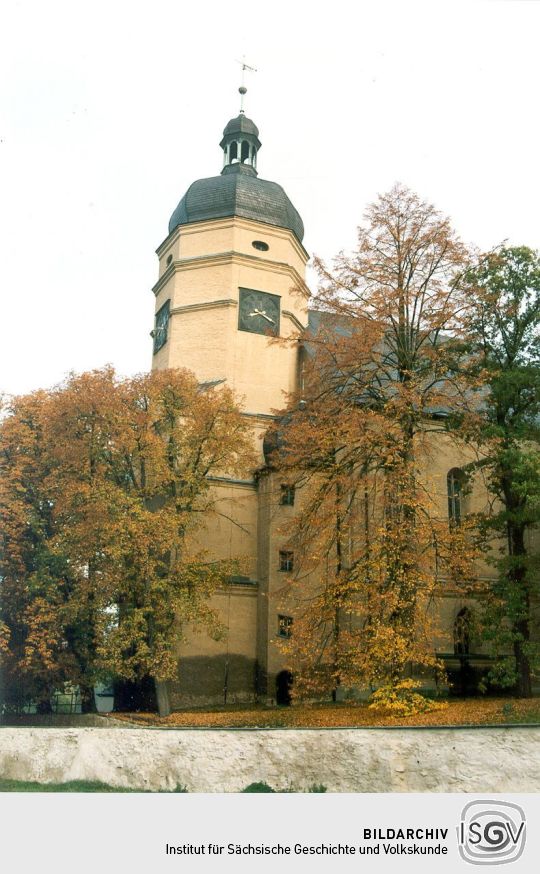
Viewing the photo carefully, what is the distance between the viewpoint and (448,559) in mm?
19672

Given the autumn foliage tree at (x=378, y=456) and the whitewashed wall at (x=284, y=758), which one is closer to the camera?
the whitewashed wall at (x=284, y=758)

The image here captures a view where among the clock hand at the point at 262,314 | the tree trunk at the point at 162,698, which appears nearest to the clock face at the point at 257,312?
the clock hand at the point at 262,314

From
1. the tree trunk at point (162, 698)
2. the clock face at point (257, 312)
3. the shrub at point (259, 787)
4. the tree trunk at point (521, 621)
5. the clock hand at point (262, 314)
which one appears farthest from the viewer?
Answer: the clock hand at point (262, 314)

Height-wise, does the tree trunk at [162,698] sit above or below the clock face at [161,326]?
below

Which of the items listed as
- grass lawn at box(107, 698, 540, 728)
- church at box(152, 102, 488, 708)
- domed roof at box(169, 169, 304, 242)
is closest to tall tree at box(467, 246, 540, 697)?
grass lawn at box(107, 698, 540, 728)

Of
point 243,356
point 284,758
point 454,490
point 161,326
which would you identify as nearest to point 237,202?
point 161,326

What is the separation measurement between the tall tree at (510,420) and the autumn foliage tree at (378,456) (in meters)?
0.98

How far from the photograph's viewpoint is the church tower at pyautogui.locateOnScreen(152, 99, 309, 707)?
91.7 ft

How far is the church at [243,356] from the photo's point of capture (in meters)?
27.2

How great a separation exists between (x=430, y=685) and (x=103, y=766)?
1214 cm

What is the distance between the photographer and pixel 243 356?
3059cm

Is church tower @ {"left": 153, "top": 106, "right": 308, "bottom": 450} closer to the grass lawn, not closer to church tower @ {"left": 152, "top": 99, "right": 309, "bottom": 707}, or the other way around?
church tower @ {"left": 152, "top": 99, "right": 309, "bottom": 707}

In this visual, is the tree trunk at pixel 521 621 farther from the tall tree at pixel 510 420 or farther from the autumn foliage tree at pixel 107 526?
the autumn foliage tree at pixel 107 526

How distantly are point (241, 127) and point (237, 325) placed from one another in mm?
9715
